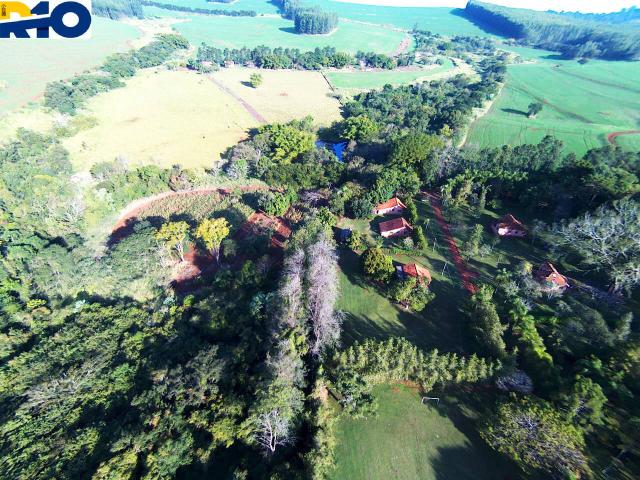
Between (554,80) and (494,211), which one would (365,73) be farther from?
(494,211)

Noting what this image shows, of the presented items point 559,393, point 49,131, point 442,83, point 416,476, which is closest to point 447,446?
point 416,476

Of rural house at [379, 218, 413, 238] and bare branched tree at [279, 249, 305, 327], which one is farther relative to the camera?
rural house at [379, 218, 413, 238]

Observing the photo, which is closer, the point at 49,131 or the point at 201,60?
the point at 49,131

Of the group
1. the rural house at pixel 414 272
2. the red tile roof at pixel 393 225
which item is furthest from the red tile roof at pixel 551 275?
the red tile roof at pixel 393 225

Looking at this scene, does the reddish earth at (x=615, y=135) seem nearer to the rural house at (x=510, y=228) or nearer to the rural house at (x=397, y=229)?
the rural house at (x=510, y=228)

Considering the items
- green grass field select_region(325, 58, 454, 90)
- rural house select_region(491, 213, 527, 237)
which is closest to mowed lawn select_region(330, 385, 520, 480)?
rural house select_region(491, 213, 527, 237)

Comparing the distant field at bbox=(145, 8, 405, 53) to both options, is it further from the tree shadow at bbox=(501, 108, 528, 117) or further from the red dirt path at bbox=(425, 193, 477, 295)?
the red dirt path at bbox=(425, 193, 477, 295)
